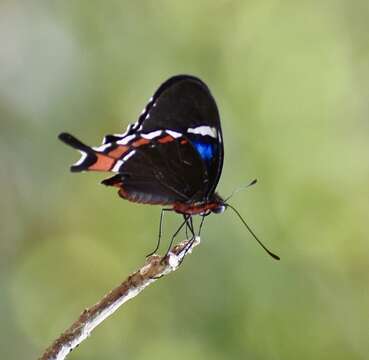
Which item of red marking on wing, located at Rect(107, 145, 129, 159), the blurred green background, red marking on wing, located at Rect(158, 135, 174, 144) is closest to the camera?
red marking on wing, located at Rect(107, 145, 129, 159)

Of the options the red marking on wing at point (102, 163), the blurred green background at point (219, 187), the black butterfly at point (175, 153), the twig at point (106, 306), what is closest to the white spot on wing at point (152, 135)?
the black butterfly at point (175, 153)

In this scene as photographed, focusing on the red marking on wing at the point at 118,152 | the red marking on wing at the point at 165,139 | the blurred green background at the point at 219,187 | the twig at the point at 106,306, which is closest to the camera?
the twig at the point at 106,306

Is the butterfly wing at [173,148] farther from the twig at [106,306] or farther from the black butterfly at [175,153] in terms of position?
the twig at [106,306]

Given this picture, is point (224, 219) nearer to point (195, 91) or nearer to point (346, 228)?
point (346, 228)

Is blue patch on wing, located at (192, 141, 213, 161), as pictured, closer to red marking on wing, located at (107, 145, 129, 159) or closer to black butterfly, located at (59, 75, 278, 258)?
black butterfly, located at (59, 75, 278, 258)

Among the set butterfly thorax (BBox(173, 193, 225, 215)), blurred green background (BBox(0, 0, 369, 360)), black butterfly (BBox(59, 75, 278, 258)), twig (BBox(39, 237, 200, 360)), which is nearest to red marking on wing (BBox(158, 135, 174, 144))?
black butterfly (BBox(59, 75, 278, 258))

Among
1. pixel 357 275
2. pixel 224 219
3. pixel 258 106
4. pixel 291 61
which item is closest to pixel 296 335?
pixel 357 275
